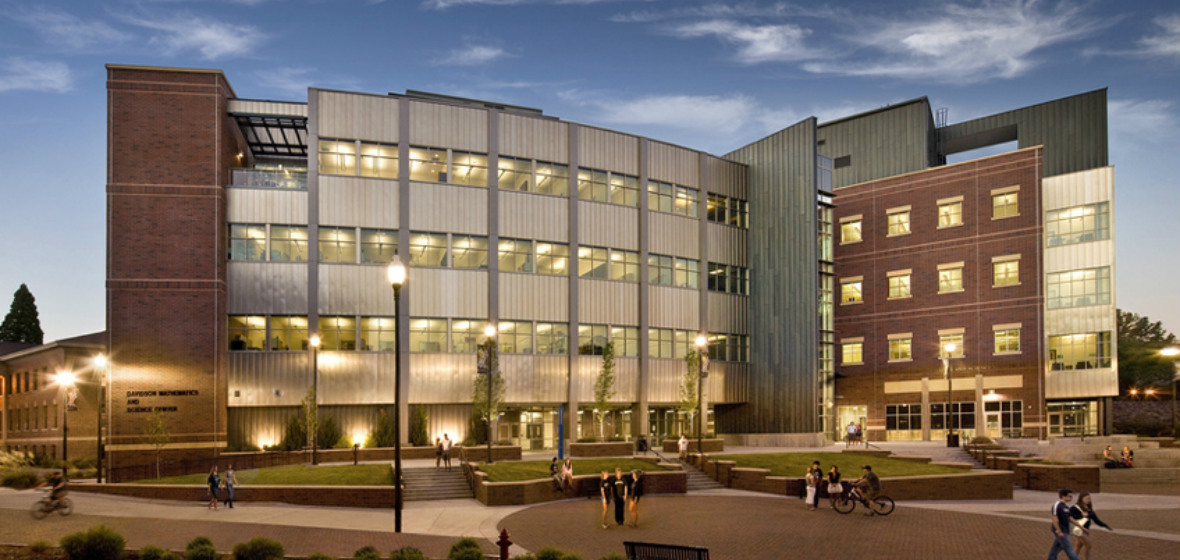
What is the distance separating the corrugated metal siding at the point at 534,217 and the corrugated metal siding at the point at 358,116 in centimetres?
747

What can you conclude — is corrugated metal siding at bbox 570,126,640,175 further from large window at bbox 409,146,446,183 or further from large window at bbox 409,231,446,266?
large window at bbox 409,231,446,266

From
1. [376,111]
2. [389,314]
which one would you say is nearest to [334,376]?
[389,314]

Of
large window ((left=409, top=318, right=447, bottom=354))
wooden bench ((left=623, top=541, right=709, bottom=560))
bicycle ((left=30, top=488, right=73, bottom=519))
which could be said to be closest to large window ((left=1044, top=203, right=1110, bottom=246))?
large window ((left=409, top=318, right=447, bottom=354))

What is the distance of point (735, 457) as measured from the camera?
1599 inches

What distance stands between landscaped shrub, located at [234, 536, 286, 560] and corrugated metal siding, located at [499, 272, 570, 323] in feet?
110

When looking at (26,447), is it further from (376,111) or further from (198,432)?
(376,111)

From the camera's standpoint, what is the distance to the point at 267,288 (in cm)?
4591

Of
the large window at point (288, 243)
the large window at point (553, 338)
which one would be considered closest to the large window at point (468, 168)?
the large window at point (288, 243)

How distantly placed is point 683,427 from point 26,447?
148 ft

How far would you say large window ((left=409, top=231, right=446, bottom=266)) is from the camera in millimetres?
48156

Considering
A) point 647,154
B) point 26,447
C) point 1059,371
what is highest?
point 647,154

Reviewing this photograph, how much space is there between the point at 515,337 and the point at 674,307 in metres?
11.7

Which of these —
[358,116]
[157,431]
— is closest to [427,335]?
[358,116]

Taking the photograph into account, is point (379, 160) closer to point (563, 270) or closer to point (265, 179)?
point (265, 179)
